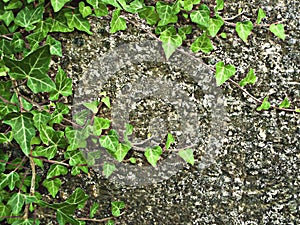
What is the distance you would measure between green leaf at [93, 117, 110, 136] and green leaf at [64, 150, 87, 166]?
96mm

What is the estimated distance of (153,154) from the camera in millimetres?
1381

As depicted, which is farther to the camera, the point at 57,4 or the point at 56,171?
the point at 56,171

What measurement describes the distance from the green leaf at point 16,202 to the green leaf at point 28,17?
0.50 metres

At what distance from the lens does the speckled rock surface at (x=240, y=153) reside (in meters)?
1.36

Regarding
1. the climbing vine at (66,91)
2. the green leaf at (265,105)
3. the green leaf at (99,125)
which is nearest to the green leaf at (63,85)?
the climbing vine at (66,91)

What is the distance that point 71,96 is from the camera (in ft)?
4.63

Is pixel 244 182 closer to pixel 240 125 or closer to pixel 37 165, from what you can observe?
pixel 240 125

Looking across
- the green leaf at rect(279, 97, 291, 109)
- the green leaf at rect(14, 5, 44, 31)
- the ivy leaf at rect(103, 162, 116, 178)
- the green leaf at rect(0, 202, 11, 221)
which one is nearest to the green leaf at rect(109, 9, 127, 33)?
the green leaf at rect(14, 5, 44, 31)

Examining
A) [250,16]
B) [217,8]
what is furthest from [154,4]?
[250,16]

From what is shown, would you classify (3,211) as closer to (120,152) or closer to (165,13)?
(120,152)

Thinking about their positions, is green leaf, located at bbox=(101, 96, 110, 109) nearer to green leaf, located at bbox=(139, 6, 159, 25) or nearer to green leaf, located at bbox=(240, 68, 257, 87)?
green leaf, located at bbox=(139, 6, 159, 25)

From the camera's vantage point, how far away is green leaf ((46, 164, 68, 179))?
54.9 inches

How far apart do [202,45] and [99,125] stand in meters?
0.40

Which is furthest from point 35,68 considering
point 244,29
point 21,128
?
point 244,29
